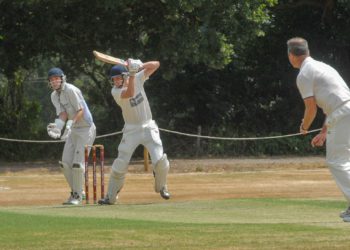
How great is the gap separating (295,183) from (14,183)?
6.22m

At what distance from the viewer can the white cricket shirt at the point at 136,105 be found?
15172 millimetres

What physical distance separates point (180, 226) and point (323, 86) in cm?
225

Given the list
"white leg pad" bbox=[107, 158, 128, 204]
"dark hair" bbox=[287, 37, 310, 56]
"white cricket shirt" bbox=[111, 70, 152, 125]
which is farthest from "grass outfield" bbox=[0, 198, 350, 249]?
"dark hair" bbox=[287, 37, 310, 56]

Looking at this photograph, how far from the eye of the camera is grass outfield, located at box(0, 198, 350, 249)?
9.91 m

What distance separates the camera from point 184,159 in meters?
29.9

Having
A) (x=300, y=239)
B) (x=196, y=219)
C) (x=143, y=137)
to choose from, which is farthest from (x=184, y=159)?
(x=300, y=239)

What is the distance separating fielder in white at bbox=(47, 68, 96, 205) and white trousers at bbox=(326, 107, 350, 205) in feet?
19.3

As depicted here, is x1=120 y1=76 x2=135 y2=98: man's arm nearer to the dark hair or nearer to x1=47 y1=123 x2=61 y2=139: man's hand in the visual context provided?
x1=47 y1=123 x2=61 y2=139: man's hand

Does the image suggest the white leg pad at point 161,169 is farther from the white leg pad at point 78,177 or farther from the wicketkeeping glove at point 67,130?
the wicketkeeping glove at point 67,130

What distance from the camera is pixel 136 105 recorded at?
15188 mm

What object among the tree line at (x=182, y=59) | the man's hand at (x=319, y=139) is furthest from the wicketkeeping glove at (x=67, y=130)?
the tree line at (x=182, y=59)

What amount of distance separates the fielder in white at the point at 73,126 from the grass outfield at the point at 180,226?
1254mm

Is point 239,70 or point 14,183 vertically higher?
point 239,70

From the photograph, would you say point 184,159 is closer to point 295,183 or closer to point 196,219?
point 295,183
